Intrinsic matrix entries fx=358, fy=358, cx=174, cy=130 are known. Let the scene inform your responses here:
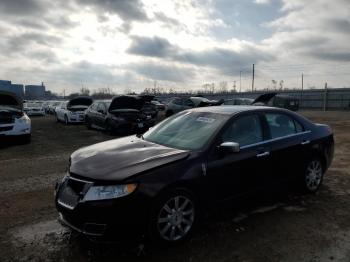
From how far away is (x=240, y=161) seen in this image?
183 inches

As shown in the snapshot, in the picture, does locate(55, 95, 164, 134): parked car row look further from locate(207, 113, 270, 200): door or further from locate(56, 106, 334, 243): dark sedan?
locate(207, 113, 270, 200): door

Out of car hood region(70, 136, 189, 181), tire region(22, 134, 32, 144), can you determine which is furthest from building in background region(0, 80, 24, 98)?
car hood region(70, 136, 189, 181)

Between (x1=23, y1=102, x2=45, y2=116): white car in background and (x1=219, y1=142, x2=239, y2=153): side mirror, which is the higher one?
(x1=219, y1=142, x2=239, y2=153): side mirror

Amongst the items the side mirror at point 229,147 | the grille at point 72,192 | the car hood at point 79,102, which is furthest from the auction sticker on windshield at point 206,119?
the car hood at point 79,102

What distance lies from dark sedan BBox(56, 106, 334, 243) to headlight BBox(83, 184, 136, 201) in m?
0.01

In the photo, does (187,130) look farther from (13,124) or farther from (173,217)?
(13,124)

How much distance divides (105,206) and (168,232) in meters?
0.81

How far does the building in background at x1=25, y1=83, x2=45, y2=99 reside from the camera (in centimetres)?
11118

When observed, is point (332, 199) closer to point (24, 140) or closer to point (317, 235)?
point (317, 235)

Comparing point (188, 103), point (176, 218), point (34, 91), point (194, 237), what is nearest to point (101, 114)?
point (188, 103)

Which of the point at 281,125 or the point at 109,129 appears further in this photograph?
the point at 109,129

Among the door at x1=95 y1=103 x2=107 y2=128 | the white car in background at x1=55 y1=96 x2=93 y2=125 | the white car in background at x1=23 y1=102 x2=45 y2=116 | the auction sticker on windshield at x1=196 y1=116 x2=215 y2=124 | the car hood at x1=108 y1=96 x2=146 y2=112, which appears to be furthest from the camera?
the white car in background at x1=23 y1=102 x2=45 y2=116

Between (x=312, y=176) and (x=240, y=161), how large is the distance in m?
1.97

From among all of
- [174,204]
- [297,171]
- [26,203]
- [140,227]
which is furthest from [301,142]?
[26,203]
